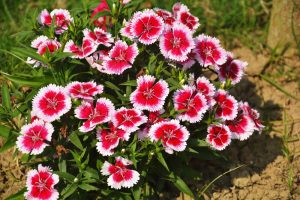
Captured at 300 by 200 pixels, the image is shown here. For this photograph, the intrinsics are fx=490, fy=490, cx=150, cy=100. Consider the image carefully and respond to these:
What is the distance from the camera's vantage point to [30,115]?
119 inches

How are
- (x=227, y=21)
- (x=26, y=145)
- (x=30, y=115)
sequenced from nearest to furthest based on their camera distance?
1. (x=26, y=145)
2. (x=30, y=115)
3. (x=227, y=21)

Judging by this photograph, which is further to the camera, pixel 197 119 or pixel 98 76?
pixel 98 76

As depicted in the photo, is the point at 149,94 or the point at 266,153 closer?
the point at 149,94

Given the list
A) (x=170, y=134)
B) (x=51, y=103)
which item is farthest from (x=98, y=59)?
(x=170, y=134)

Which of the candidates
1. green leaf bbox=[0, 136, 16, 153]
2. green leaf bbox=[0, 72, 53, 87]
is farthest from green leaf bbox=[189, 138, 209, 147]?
green leaf bbox=[0, 136, 16, 153]

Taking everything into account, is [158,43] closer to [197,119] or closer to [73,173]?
[197,119]

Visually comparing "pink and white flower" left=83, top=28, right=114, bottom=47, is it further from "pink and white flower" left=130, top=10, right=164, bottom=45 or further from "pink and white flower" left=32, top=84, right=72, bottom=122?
"pink and white flower" left=32, top=84, right=72, bottom=122

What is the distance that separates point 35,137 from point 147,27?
37.0 inches

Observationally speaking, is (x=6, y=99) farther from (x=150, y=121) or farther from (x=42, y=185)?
(x=150, y=121)

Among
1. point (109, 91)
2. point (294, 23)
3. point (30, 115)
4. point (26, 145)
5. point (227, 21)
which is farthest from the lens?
point (227, 21)

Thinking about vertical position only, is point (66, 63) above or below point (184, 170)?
above

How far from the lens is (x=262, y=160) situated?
3.88m

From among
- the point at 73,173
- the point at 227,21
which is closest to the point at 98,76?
the point at 73,173

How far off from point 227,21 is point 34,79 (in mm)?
2399
